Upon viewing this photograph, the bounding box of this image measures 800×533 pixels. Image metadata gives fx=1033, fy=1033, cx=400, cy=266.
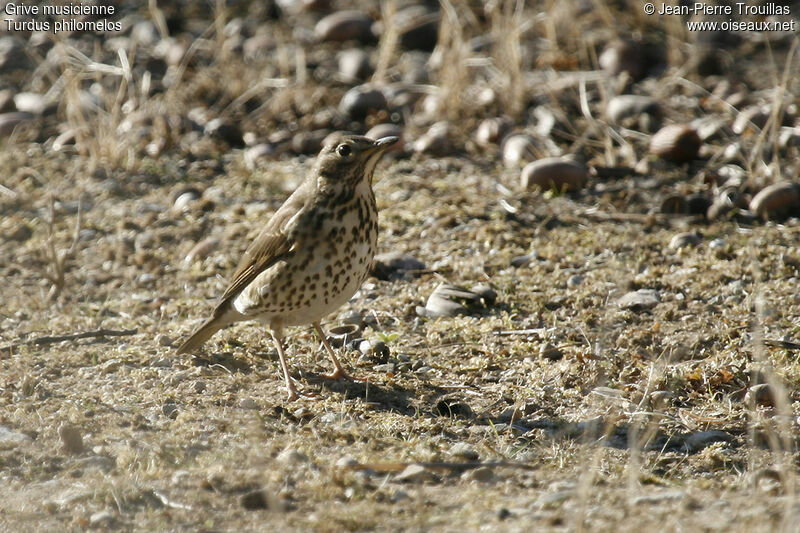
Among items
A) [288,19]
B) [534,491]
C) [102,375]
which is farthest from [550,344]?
[288,19]

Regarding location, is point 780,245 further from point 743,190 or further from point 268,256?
point 268,256

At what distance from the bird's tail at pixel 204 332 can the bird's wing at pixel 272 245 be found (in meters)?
0.08

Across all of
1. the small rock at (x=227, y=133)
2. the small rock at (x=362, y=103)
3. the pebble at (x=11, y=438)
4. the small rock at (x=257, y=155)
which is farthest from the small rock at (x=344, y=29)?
the pebble at (x=11, y=438)

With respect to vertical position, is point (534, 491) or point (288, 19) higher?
point (288, 19)

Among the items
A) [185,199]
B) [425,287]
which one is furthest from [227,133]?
[425,287]

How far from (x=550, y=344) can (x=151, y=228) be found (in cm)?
339

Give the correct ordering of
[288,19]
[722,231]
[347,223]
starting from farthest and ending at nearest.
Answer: [288,19]
[722,231]
[347,223]

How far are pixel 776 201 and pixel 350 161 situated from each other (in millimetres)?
3182

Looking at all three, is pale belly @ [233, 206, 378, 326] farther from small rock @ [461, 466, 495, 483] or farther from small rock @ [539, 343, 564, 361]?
small rock @ [461, 466, 495, 483]

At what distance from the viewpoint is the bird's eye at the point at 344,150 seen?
5.53 metres

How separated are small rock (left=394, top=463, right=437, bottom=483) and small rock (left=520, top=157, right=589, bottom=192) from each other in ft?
12.2

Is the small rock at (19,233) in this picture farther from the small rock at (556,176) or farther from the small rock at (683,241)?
the small rock at (683,241)

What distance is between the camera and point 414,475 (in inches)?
167

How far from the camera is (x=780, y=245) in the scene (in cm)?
661
